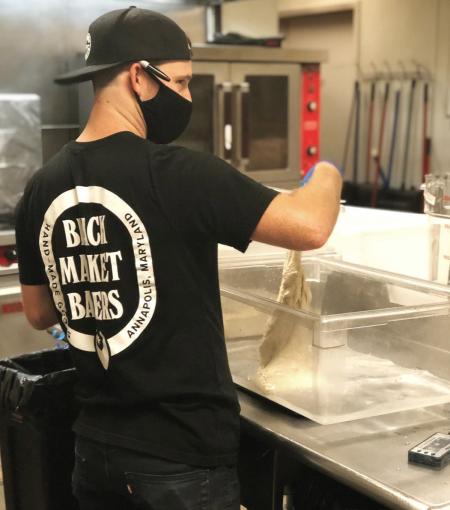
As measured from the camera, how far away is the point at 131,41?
1343 mm

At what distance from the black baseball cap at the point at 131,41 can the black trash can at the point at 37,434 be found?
0.80m

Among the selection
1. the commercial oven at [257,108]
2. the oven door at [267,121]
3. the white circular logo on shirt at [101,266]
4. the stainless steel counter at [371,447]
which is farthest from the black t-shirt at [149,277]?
the oven door at [267,121]

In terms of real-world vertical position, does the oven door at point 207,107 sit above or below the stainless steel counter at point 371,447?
above

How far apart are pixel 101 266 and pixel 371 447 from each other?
561 millimetres

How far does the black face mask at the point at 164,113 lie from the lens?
1376mm

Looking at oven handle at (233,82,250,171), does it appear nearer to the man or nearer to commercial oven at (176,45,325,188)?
commercial oven at (176,45,325,188)

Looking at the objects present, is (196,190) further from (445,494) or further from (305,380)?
(445,494)

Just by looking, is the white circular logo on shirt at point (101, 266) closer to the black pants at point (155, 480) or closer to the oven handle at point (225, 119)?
the black pants at point (155, 480)

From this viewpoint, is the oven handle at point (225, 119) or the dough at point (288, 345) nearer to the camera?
the dough at point (288, 345)

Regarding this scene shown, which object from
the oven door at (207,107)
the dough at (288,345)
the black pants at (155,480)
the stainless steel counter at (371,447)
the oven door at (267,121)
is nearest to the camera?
the stainless steel counter at (371,447)

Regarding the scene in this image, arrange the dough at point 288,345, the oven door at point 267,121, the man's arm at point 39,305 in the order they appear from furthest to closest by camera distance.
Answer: the oven door at point 267,121 < the man's arm at point 39,305 < the dough at point 288,345

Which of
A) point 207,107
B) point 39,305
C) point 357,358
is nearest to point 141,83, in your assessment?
point 39,305

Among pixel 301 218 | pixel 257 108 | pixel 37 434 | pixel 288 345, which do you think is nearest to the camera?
pixel 301 218

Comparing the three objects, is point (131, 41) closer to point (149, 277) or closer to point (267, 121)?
point (149, 277)
